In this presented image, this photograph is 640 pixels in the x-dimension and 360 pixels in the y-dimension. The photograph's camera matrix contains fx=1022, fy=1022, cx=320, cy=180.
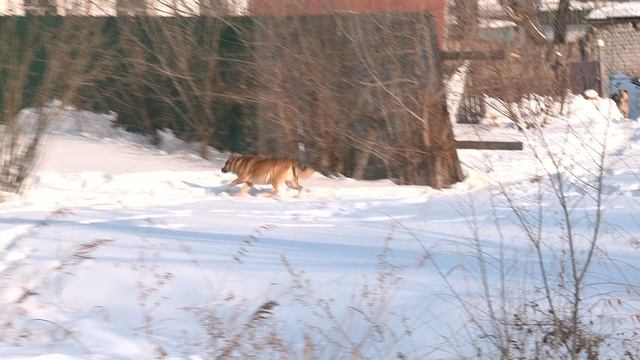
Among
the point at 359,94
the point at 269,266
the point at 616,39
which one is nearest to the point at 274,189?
the point at 359,94

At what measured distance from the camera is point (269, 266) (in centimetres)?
809

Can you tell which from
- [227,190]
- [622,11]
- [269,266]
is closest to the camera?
[269,266]

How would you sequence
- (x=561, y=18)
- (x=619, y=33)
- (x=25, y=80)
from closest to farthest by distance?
(x=25, y=80)
(x=561, y=18)
(x=619, y=33)

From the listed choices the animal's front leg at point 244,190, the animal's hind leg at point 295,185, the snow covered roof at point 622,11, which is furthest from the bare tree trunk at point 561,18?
the animal's front leg at point 244,190

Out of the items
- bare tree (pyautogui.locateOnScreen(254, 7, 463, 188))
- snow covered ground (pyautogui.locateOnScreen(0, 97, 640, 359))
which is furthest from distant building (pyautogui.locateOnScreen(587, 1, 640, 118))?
snow covered ground (pyautogui.locateOnScreen(0, 97, 640, 359))

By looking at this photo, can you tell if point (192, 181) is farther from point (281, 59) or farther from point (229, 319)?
point (229, 319)

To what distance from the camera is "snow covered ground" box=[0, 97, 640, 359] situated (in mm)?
6285

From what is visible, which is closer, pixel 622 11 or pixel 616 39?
pixel 622 11

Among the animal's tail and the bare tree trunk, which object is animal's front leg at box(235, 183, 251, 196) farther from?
the bare tree trunk

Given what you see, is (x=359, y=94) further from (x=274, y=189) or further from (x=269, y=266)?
(x=269, y=266)

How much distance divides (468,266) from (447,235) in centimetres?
152

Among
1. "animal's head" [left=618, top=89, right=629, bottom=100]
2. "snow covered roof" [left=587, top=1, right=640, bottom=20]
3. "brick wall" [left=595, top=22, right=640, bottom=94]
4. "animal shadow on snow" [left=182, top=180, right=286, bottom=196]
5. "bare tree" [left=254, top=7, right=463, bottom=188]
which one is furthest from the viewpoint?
"brick wall" [left=595, top=22, right=640, bottom=94]

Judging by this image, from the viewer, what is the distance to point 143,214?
1109 centimetres

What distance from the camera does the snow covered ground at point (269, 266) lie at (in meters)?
6.29
